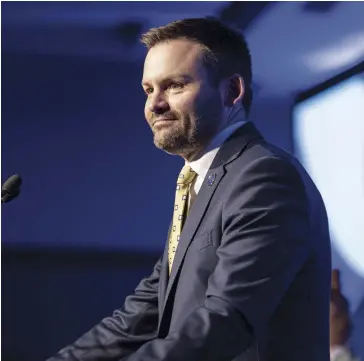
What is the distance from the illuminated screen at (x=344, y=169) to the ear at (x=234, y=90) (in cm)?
109

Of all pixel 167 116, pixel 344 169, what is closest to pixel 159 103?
pixel 167 116

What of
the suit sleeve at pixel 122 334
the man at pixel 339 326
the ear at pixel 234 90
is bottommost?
the man at pixel 339 326

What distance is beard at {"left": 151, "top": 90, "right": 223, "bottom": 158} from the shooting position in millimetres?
1469

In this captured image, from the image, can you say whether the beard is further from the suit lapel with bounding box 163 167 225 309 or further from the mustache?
the suit lapel with bounding box 163 167 225 309

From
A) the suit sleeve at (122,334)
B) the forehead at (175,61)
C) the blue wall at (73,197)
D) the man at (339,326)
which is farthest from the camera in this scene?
the blue wall at (73,197)

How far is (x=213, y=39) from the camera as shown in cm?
148

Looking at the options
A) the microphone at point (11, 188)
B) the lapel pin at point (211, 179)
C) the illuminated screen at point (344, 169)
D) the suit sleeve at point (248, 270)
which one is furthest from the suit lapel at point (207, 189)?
the illuminated screen at point (344, 169)

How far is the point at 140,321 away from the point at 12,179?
45 centimetres

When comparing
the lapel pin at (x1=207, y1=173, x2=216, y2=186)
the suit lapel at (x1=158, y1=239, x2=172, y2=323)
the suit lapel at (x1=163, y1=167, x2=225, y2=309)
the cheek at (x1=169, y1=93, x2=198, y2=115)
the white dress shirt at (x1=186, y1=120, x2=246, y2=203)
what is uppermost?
the cheek at (x1=169, y1=93, x2=198, y2=115)

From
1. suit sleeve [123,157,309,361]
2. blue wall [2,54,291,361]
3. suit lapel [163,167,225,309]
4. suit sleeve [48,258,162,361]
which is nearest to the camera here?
suit sleeve [123,157,309,361]

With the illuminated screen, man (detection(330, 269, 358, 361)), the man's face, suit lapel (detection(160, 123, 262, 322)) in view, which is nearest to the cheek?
the man's face

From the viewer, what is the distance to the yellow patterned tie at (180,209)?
4.83 ft

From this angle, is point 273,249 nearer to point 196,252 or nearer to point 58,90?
point 196,252

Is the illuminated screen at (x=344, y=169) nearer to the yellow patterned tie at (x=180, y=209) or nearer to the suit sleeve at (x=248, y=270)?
the yellow patterned tie at (x=180, y=209)
